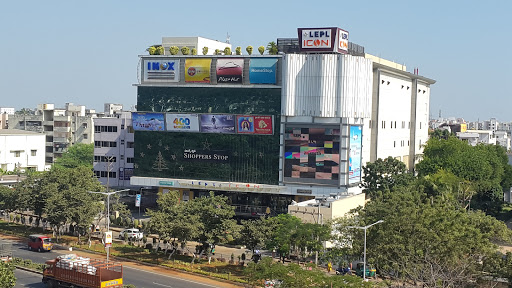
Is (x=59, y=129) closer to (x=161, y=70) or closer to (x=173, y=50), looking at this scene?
(x=161, y=70)

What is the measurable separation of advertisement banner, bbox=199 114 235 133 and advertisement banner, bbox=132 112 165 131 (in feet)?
22.5

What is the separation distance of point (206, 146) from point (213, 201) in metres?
32.1

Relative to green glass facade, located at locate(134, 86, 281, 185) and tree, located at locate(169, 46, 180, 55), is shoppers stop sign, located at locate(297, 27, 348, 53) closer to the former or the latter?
green glass facade, located at locate(134, 86, 281, 185)

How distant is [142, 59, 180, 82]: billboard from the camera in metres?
105

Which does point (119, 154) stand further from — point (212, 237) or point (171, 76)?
point (212, 237)

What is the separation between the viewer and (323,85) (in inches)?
3839

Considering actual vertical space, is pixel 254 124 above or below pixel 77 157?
above

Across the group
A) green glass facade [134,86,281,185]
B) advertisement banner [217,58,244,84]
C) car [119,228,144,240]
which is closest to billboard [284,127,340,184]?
green glass facade [134,86,281,185]

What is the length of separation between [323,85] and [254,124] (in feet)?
39.1

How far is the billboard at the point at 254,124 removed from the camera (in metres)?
100

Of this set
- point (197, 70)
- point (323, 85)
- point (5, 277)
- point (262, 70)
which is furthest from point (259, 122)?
point (5, 277)

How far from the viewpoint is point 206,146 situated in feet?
340

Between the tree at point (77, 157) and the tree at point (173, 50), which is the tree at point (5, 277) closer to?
the tree at point (173, 50)

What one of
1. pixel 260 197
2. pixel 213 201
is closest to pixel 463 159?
pixel 260 197
